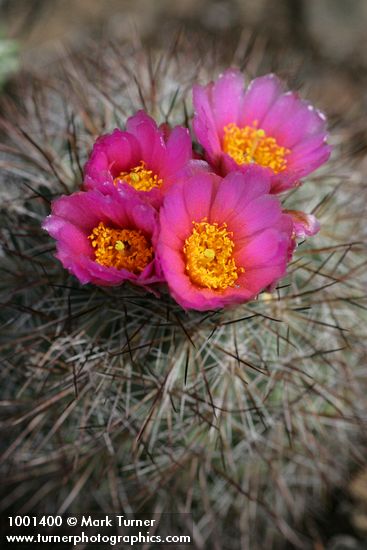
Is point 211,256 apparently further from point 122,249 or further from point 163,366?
point 163,366

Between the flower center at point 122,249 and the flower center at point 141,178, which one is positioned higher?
the flower center at point 141,178

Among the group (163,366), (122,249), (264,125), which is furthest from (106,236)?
(264,125)

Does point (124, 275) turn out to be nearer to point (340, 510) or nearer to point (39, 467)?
point (39, 467)

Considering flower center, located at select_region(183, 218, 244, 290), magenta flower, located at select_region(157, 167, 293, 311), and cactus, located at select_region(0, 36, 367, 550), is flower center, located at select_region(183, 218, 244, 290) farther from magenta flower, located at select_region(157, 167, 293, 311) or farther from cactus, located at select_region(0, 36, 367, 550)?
cactus, located at select_region(0, 36, 367, 550)

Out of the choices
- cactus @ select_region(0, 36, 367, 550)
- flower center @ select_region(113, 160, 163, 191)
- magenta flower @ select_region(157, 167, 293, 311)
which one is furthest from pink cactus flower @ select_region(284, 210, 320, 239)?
flower center @ select_region(113, 160, 163, 191)

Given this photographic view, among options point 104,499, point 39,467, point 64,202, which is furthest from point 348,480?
point 64,202

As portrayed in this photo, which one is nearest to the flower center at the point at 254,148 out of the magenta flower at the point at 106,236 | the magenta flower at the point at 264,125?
the magenta flower at the point at 264,125

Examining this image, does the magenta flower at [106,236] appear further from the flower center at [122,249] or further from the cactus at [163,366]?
the cactus at [163,366]
